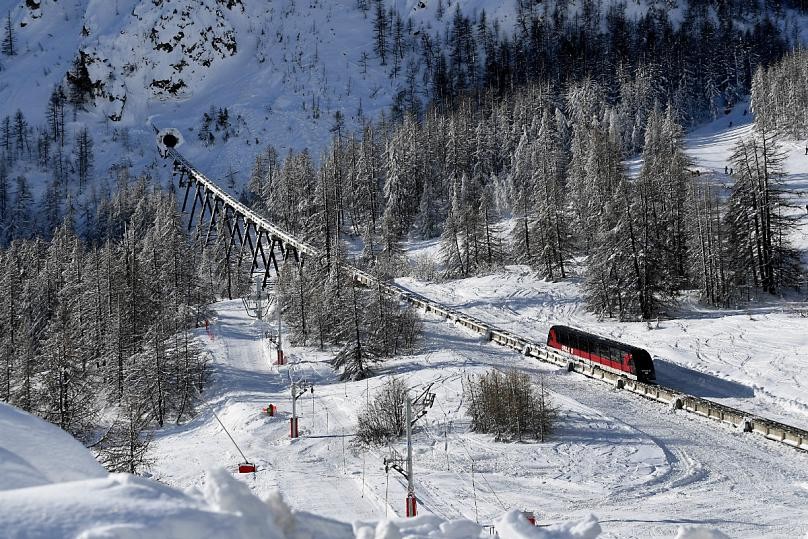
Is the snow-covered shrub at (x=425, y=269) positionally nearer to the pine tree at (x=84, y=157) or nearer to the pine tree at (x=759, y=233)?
the pine tree at (x=759, y=233)

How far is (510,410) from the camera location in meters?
25.3

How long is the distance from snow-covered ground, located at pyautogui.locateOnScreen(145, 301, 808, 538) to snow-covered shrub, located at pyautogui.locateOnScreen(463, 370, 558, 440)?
2.26 feet

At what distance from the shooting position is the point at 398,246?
74.2 metres

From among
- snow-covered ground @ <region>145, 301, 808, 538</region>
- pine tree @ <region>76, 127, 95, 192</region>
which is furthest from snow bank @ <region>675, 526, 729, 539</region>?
pine tree @ <region>76, 127, 95, 192</region>

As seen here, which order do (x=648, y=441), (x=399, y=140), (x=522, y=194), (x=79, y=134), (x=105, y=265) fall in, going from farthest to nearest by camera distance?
(x=79, y=134), (x=399, y=140), (x=522, y=194), (x=105, y=265), (x=648, y=441)

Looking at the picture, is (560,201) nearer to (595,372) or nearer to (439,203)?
(595,372)

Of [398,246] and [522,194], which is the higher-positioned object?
[522,194]

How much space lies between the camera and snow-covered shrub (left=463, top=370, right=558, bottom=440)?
24922 mm

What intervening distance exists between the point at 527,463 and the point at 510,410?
3.29m

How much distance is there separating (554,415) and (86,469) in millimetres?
21180

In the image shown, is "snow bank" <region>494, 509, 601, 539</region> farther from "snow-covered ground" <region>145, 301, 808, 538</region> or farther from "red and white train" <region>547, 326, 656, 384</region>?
"red and white train" <region>547, 326, 656, 384</region>

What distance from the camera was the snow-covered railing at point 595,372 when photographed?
2394cm

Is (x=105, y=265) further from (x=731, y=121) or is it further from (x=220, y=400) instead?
(x=731, y=121)

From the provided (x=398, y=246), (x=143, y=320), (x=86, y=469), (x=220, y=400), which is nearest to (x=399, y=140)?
(x=398, y=246)
